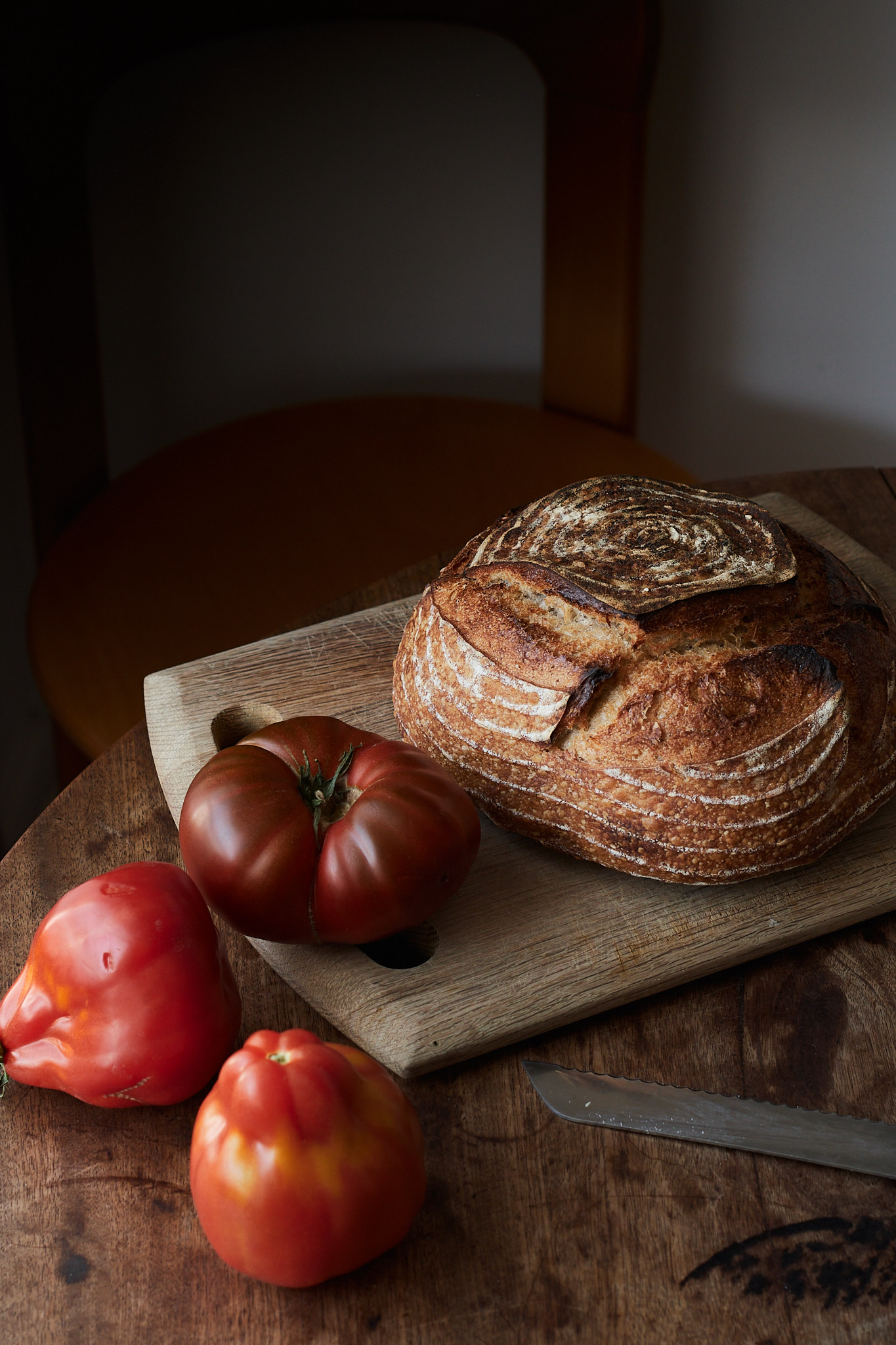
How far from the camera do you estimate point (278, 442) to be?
213 centimetres

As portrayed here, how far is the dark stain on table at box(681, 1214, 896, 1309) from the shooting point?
0.78 meters

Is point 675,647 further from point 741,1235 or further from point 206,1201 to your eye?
point 206,1201

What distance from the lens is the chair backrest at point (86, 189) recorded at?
1875 mm

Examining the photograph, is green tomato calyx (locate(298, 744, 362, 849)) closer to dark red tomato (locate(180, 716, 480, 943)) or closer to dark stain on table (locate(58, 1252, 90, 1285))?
dark red tomato (locate(180, 716, 480, 943))

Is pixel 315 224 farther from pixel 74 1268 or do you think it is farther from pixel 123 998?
pixel 74 1268

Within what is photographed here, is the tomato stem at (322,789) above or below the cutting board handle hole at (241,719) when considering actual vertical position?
above

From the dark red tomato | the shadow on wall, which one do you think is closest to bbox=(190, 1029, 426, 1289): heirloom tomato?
the dark red tomato

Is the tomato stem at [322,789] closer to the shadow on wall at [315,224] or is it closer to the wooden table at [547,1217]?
the wooden table at [547,1217]

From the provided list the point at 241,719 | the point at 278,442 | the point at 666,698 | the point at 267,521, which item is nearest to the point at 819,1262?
the point at 666,698

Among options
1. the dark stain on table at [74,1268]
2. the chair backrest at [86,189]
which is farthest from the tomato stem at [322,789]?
the chair backrest at [86,189]

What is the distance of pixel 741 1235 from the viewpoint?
81 centimetres

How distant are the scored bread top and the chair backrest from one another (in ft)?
3.45

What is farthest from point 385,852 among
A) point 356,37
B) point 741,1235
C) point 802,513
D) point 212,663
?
point 356,37

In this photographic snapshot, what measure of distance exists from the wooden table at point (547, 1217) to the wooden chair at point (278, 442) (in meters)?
0.85
